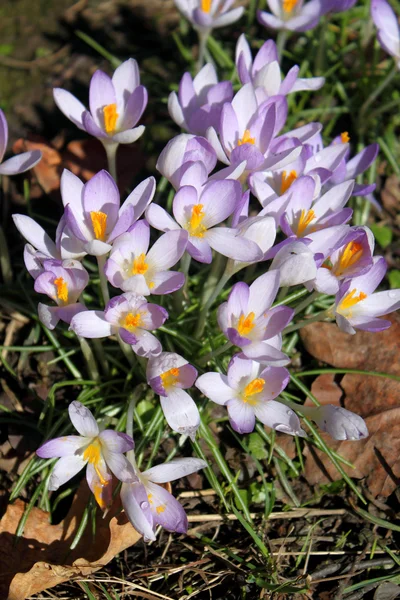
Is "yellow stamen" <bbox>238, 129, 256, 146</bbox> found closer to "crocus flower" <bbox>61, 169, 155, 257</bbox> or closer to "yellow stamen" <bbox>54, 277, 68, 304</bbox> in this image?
"crocus flower" <bbox>61, 169, 155, 257</bbox>

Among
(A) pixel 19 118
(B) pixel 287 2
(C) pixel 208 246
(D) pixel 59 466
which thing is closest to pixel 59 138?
(A) pixel 19 118

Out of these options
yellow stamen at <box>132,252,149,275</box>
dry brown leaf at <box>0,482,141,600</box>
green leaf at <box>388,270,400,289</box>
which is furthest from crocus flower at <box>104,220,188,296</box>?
green leaf at <box>388,270,400,289</box>

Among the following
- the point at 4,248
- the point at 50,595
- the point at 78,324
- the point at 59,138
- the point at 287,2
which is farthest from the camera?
the point at 59,138

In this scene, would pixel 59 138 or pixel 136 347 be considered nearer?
pixel 136 347

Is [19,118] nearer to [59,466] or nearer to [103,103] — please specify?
[103,103]

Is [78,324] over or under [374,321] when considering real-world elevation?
over

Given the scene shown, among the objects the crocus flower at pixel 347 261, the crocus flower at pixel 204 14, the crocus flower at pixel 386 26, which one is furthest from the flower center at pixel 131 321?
the crocus flower at pixel 386 26

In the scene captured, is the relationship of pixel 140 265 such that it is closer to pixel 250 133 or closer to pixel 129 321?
pixel 129 321
